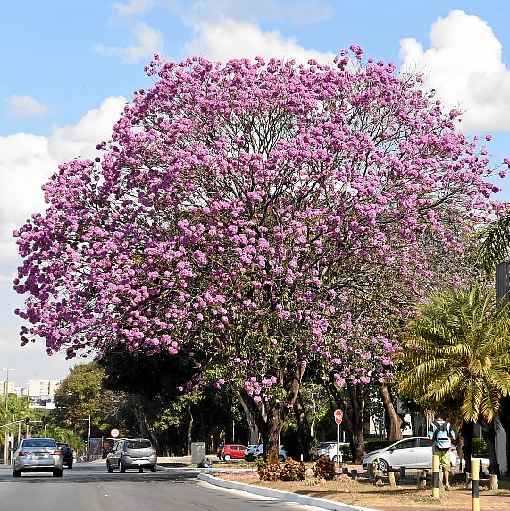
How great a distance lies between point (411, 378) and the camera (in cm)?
2677

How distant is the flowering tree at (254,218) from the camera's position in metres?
34.2

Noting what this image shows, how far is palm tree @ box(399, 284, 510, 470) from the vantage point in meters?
26.2

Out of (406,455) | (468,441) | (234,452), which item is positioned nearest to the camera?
(468,441)

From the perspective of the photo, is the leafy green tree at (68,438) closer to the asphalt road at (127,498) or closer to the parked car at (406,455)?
the parked car at (406,455)

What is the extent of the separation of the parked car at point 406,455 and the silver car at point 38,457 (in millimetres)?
12021

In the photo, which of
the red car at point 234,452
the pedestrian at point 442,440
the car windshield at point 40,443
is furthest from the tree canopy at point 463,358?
the red car at point 234,452

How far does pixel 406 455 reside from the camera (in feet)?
131

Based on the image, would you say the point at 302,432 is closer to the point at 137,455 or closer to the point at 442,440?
the point at 137,455

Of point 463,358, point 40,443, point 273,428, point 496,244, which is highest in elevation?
point 496,244

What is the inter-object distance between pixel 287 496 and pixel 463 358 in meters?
5.47

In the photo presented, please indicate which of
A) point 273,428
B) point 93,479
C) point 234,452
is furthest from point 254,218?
point 234,452

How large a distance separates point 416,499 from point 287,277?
36.9 ft

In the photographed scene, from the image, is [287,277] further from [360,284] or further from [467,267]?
[467,267]

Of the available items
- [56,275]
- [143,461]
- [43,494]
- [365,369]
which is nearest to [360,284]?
[365,369]
